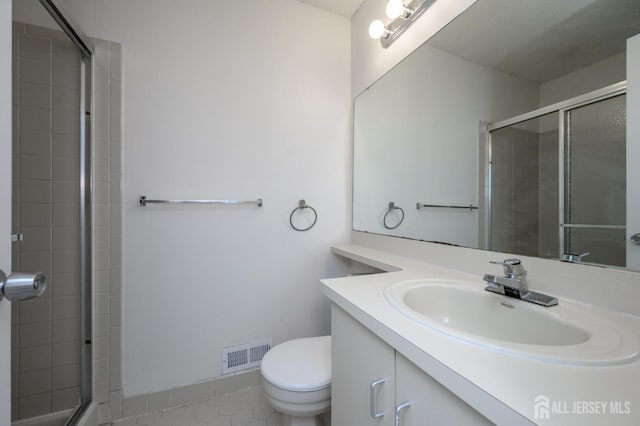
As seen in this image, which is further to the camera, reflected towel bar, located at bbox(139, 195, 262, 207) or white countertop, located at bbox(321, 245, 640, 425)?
reflected towel bar, located at bbox(139, 195, 262, 207)

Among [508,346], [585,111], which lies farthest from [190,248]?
[585,111]

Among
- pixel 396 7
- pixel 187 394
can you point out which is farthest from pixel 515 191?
pixel 187 394

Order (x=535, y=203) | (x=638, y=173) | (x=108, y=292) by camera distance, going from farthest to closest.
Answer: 1. (x=108, y=292)
2. (x=535, y=203)
3. (x=638, y=173)

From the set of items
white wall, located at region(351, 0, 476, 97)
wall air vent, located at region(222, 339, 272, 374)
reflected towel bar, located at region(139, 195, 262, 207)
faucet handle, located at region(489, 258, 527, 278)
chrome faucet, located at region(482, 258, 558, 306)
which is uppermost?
white wall, located at region(351, 0, 476, 97)

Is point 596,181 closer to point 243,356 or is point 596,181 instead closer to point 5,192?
Result: point 5,192

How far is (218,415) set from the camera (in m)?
1.29

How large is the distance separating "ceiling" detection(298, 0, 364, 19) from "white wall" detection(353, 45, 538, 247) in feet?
1.89

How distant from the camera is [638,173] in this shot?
0.61m

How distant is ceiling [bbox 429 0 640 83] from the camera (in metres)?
0.67

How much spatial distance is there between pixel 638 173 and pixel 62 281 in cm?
209

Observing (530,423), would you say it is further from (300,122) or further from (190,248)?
(300,122)

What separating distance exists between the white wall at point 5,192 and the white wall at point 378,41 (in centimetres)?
138

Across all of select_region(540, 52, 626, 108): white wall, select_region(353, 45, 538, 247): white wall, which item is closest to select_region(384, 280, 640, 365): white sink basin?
select_region(353, 45, 538, 247): white wall

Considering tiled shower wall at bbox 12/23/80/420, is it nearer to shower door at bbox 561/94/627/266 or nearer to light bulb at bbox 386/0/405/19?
light bulb at bbox 386/0/405/19
